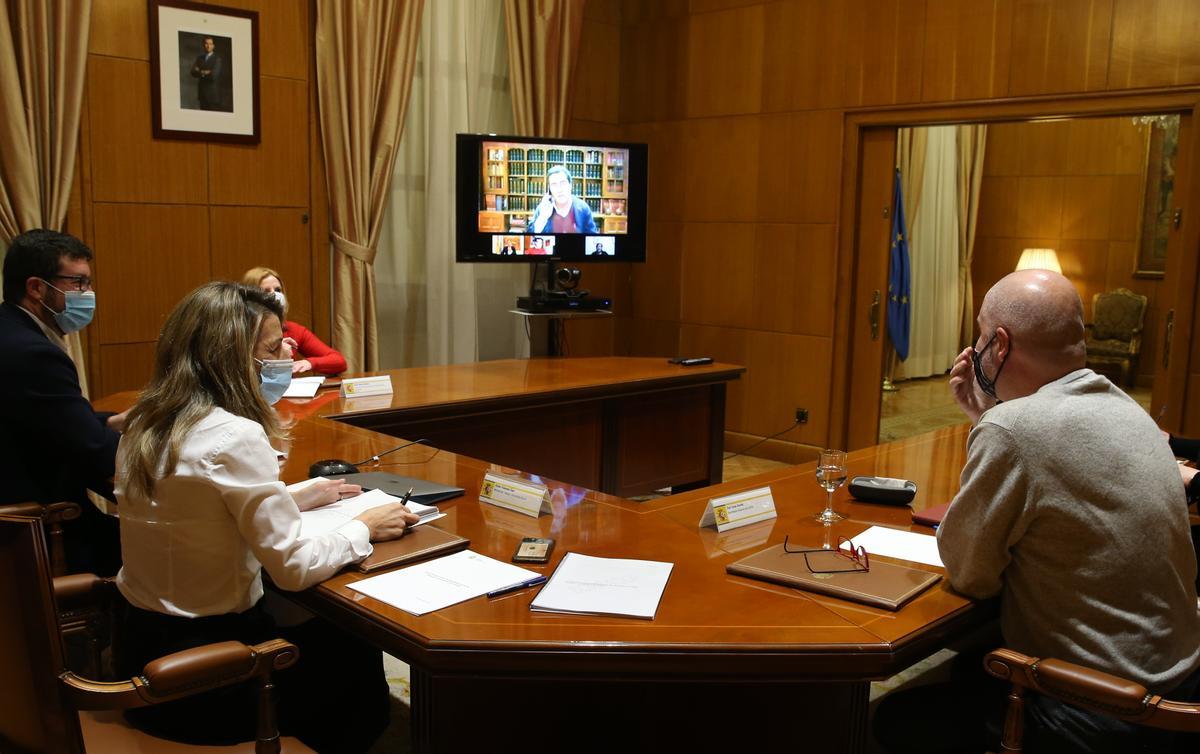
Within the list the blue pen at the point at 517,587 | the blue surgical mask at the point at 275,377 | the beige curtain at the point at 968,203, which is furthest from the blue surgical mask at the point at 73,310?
the beige curtain at the point at 968,203

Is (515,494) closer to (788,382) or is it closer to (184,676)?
(184,676)

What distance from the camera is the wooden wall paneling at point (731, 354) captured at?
652 centimetres

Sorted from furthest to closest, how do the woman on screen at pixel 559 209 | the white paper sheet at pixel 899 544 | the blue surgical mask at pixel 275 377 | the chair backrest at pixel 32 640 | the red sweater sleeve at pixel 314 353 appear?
the woman on screen at pixel 559 209
the red sweater sleeve at pixel 314 353
the blue surgical mask at pixel 275 377
the white paper sheet at pixel 899 544
the chair backrest at pixel 32 640

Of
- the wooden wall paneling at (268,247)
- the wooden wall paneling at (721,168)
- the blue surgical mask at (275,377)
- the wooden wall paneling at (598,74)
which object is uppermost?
the wooden wall paneling at (598,74)

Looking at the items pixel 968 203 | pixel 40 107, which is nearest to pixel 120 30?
pixel 40 107

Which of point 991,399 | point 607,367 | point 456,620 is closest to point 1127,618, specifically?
point 991,399

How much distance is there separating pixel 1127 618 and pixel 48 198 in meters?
4.47

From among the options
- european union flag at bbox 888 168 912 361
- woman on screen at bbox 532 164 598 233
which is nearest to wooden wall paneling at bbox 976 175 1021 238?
european union flag at bbox 888 168 912 361

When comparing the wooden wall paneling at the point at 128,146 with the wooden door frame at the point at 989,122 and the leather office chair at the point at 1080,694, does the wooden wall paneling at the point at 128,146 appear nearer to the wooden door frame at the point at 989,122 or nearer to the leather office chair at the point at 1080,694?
the wooden door frame at the point at 989,122

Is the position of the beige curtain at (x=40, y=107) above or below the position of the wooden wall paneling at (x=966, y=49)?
below

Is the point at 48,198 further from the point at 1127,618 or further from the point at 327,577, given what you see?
the point at 1127,618

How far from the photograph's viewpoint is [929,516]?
2.37m

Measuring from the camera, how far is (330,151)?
5363 millimetres

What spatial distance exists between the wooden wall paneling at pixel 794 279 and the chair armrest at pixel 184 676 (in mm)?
4893
